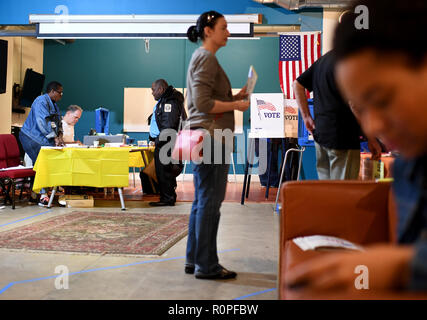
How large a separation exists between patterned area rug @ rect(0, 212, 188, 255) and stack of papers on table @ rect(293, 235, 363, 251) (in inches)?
64.3

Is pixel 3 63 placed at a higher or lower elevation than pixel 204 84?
higher

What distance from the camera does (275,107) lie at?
20.6 feet

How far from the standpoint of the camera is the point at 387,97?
0.43m

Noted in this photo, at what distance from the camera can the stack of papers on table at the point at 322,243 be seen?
1.47m

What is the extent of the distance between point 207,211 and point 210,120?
1.64ft

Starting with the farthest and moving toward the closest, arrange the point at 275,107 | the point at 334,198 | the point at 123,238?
the point at 275,107, the point at 123,238, the point at 334,198

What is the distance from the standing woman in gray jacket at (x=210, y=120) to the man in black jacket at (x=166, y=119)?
2916mm

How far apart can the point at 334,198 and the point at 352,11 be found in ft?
3.80

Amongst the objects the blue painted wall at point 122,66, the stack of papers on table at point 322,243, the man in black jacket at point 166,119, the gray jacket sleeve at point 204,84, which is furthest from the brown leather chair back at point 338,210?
the blue painted wall at point 122,66

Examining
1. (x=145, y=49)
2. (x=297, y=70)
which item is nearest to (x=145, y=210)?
(x=297, y=70)

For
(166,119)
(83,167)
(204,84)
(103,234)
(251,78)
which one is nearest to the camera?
(251,78)

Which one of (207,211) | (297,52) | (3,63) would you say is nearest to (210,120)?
(207,211)

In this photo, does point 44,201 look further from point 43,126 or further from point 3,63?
point 3,63
